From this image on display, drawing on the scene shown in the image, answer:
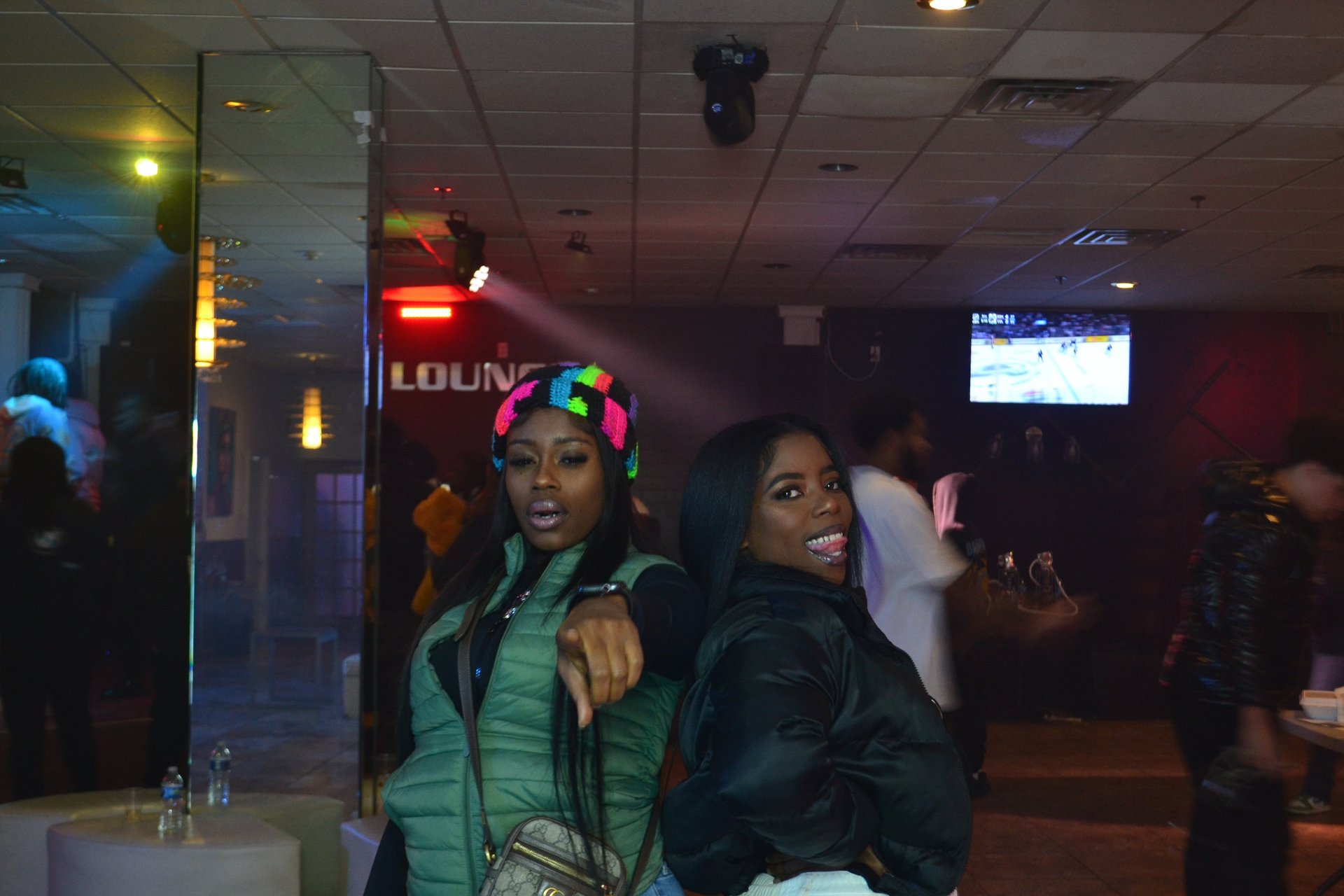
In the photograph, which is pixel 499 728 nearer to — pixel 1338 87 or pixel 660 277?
pixel 1338 87

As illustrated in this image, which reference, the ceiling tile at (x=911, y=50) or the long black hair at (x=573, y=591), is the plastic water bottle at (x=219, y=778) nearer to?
the long black hair at (x=573, y=591)

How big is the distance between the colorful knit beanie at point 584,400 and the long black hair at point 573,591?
1cm

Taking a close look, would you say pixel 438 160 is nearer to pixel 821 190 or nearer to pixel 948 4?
pixel 821 190

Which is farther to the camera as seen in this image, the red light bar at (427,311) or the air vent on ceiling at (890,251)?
the red light bar at (427,311)

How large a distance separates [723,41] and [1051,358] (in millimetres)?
6465

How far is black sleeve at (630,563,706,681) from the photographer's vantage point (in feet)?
4.50

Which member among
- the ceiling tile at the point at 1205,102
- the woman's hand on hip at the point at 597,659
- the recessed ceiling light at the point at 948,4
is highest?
the recessed ceiling light at the point at 948,4

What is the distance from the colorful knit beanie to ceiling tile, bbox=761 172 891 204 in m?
4.60

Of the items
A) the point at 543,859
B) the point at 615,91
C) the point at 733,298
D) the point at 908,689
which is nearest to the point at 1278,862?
the point at 908,689

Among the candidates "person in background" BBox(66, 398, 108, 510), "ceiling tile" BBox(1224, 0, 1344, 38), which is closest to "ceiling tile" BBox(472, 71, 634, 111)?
"ceiling tile" BBox(1224, 0, 1344, 38)

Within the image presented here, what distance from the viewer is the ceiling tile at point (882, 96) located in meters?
4.67

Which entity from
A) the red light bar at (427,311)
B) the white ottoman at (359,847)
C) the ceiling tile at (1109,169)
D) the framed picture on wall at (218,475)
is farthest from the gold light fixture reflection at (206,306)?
the red light bar at (427,311)

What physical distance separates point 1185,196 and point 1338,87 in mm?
1697

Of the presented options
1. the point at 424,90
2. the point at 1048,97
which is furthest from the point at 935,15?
the point at 424,90
